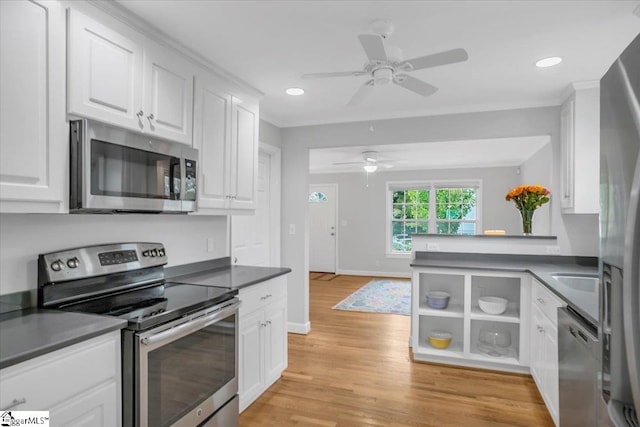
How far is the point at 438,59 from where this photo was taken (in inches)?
76.6

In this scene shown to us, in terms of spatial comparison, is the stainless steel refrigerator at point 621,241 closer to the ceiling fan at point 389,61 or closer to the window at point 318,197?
the ceiling fan at point 389,61

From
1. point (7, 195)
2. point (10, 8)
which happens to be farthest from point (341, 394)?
point (10, 8)

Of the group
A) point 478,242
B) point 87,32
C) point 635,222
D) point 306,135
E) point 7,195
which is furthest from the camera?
point 306,135

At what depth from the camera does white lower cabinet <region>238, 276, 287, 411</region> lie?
7.93ft

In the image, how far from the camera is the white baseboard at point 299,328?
4.14 meters

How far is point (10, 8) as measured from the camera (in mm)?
1389

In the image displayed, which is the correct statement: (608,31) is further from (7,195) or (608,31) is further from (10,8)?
(7,195)

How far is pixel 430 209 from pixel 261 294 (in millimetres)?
5862

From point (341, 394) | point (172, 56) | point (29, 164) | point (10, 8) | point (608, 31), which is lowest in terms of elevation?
point (341, 394)

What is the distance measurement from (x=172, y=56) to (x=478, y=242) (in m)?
3.09

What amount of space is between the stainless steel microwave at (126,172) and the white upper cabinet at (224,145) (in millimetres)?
149

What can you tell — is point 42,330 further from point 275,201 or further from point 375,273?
point 375,273

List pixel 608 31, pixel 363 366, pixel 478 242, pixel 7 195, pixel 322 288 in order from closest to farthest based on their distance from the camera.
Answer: pixel 7 195 < pixel 608 31 < pixel 363 366 < pixel 478 242 < pixel 322 288

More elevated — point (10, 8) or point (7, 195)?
point (10, 8)
